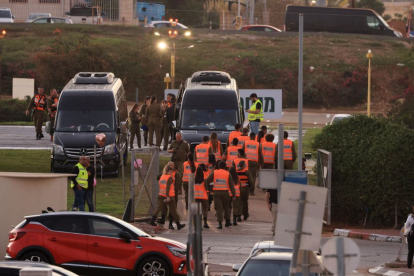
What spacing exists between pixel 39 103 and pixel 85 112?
685 centimetres

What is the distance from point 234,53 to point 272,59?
3027 mm

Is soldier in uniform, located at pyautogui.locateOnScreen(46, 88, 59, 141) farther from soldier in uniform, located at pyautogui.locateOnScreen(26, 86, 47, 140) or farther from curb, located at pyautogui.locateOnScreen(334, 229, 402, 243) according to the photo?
curb, located at pyautogui.locateOnScreen(334, 229, 402, 243)

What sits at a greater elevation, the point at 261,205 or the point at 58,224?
the point at 58,224

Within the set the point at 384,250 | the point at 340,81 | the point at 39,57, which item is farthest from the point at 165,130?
the point at 340,81

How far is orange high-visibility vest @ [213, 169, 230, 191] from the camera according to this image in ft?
75.5

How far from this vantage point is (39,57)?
65.4 meters

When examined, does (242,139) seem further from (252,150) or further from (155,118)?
(155,118)

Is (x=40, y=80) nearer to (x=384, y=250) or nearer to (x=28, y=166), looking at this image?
(x=28, y=166)

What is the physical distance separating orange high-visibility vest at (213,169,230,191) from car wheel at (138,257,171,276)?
20.2 feet

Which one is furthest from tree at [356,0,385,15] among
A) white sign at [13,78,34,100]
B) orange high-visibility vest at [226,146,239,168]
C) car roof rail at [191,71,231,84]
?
orange high-visibility vest at [226,146,239,168]

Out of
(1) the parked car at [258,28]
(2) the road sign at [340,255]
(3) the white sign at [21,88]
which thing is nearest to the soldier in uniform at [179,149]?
(2) the road sign at [340,255]

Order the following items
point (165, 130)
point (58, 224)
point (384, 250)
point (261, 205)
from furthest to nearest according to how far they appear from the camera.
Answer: point (165, 130) → point (261, 205) → point (384, 250) → point (58, 224)

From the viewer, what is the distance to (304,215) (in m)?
10.6

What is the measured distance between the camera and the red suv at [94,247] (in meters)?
17.1
